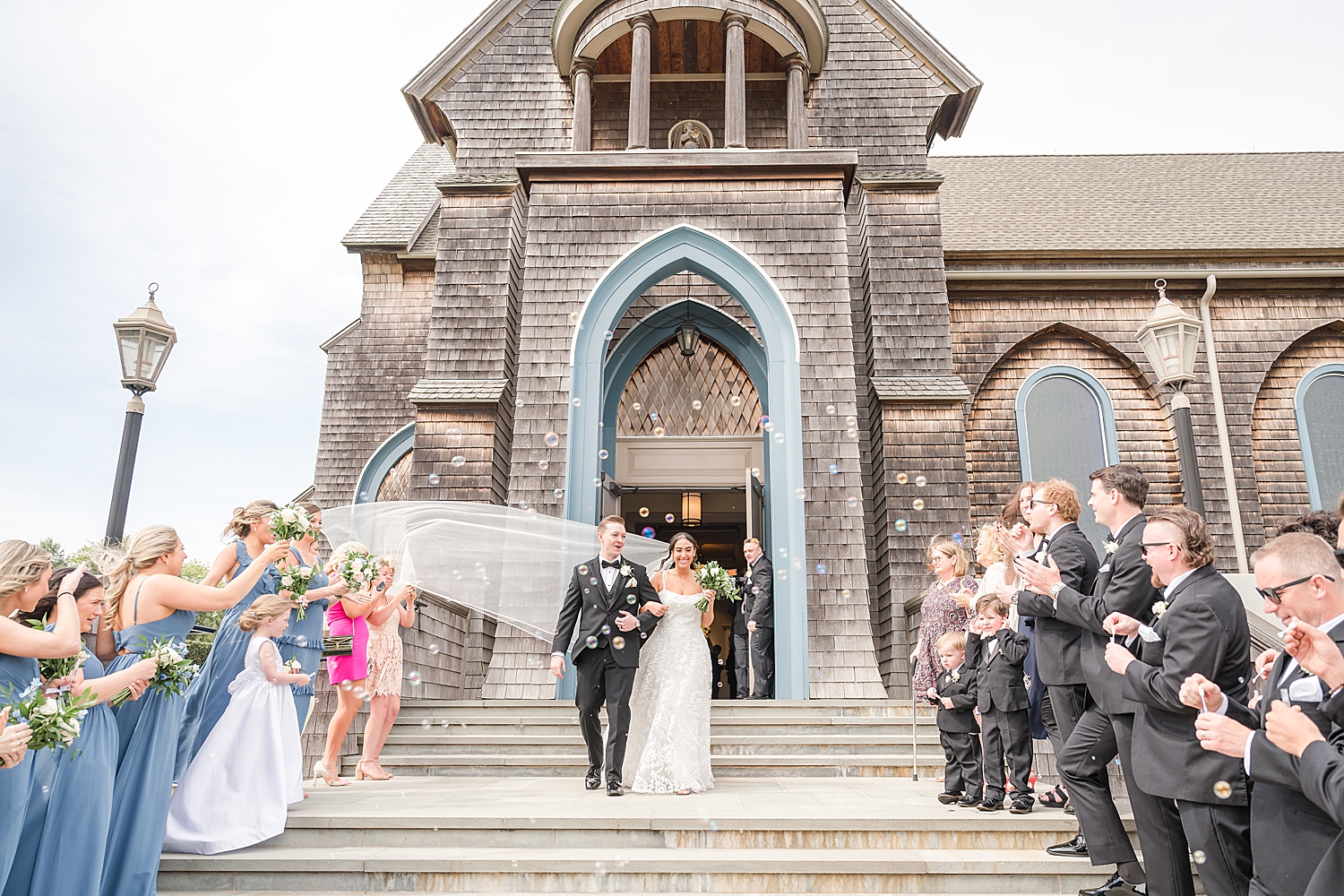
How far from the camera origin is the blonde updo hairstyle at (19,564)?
3203 millimetres

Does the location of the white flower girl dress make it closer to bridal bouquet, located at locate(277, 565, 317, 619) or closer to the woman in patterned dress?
bridal bouquet, located at locate(277, 565, 317, 619)

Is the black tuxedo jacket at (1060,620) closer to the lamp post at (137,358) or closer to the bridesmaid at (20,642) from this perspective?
the bridesmaid at (20,642)

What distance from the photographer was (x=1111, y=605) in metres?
3.71

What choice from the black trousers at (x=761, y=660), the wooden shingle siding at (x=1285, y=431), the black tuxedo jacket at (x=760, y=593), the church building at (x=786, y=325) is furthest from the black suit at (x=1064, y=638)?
the wooden shingle siding at (x=1285, y=431)

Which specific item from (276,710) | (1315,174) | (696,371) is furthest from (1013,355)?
(276,710)

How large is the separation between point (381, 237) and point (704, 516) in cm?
715

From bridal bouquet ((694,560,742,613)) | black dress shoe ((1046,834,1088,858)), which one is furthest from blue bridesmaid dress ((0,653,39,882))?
black dress shoe ((1046,834,1088,858))

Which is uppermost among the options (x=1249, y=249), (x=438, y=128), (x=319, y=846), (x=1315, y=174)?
Answer: (x=1315, y=174)

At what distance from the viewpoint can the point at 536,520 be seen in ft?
31.5

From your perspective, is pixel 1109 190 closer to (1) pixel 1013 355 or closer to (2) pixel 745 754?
(1) pixel 1013 355

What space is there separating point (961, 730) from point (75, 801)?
184 inches

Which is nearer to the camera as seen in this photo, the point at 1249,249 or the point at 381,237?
the point at 1249,249

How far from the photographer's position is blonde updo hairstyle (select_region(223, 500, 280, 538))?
4988 millimetres

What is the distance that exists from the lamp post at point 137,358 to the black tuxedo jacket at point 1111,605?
6.67m
